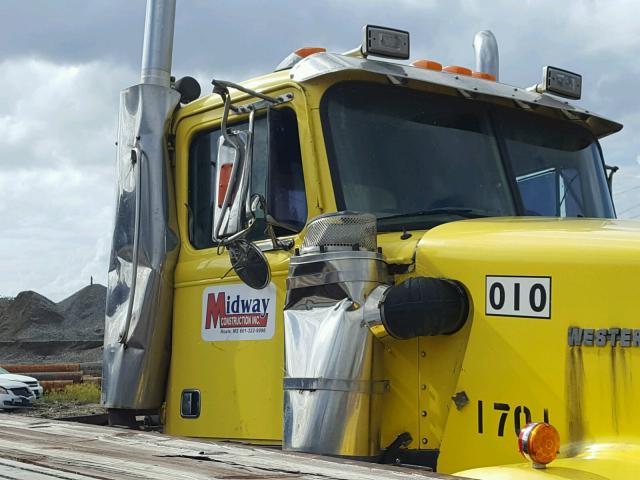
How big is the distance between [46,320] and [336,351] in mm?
30538

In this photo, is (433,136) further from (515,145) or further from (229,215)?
(229,215)

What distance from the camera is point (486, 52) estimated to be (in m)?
6.46

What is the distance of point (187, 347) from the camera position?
4910 mm

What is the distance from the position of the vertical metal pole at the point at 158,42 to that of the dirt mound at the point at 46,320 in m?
21.9

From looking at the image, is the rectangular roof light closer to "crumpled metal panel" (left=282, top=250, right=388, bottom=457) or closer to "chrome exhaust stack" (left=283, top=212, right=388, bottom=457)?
"chrome exhaust stack" (left=283, top=212, right=388, bottom=457)

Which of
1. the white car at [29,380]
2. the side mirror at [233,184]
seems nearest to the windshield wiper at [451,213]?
the side mirror at [233,184]

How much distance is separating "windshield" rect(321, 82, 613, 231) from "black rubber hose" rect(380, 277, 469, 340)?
57cm

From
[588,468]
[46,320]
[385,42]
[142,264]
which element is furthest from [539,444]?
[46,320]

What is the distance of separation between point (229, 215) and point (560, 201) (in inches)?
67.4

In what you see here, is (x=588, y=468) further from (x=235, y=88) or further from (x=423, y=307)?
(x=235, y=88)

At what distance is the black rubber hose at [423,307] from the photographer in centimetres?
361

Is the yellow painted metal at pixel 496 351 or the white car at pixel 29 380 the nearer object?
the yellow painted metal at pixel 496 351

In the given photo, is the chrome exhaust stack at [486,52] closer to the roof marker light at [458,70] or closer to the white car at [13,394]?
the roof marker light at [458,70]

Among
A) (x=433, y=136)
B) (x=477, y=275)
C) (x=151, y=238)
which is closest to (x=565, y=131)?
(x=433, y=136)
